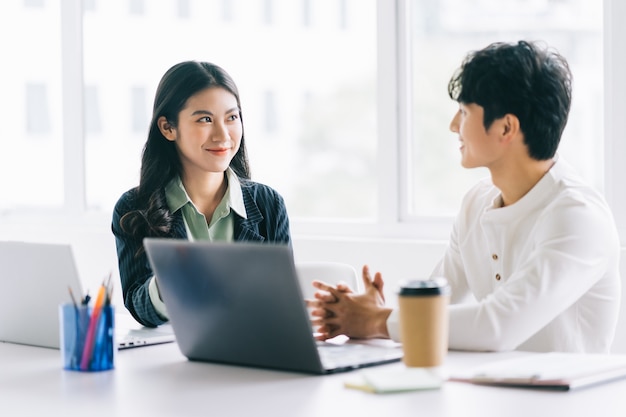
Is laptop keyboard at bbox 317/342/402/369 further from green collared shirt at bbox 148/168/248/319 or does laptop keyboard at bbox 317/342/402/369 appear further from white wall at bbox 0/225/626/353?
white wall at bbox 0/225/626/353

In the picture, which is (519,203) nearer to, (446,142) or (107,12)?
(446,142)

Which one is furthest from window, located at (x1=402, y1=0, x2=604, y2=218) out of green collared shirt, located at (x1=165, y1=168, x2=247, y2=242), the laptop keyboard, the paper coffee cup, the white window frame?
the paper coffee cup

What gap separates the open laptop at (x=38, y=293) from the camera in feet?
5.83

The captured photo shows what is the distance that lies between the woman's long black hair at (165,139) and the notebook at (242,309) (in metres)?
0.76

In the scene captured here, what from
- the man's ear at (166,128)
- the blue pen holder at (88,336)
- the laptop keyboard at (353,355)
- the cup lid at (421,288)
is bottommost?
the laptop keyboard at (353,355)

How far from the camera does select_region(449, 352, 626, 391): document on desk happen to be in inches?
56.2

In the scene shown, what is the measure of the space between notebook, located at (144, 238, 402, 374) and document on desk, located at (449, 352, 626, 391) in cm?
20

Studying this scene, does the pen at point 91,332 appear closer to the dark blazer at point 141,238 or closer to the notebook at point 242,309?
the notebook at point 242,309

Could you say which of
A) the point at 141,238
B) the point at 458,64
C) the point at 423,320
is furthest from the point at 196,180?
the point at 458,64

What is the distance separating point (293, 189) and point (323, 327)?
226cm

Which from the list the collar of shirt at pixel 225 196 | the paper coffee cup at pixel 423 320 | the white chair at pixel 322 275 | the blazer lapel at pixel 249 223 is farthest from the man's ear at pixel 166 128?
the paper coffee cup at pixel 423 320

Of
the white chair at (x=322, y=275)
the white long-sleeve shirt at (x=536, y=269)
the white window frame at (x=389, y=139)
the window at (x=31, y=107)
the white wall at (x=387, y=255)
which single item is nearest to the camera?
the white long-sleeve shirt at (x=536, y=269)

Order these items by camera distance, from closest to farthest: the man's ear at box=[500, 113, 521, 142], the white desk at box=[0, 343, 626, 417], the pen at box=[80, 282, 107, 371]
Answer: the white desk at box=[0, 343, 626, 417]
the pen at box=[80, 282, 107, 371]
the man's ear at box=[500, 113, 521, 142]

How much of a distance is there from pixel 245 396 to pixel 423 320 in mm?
299
